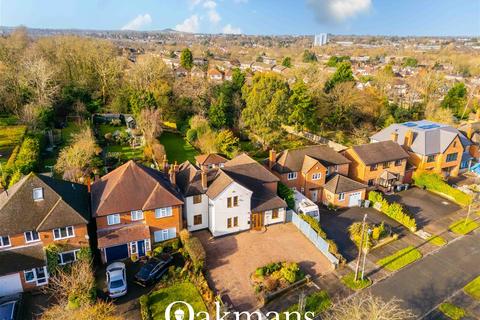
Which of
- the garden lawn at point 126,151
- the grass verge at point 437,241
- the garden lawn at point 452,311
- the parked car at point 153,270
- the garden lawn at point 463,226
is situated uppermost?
the garden lawn at point 126,151

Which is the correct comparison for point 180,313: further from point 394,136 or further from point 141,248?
point 394,136

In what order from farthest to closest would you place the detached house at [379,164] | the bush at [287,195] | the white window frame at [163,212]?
the detached house at [379,164]
the bush at [287,195]
the white window frame at [163,212]

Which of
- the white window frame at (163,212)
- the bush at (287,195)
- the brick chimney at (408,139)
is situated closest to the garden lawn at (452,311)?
the bush at (287,195)

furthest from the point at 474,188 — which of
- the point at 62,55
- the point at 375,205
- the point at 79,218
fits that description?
the point at 62,55

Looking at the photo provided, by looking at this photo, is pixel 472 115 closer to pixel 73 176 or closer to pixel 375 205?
pixel 375 205

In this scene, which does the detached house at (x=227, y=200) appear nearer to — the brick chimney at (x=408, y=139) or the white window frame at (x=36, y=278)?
the white window frame at (x=36, y=278)

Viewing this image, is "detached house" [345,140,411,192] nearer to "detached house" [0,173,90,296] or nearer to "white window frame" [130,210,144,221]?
"white window frame" [130,210,144,221]

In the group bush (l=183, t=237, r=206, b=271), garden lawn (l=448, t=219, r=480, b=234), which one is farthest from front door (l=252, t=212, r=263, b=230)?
garden lawn (l=448, t=219, r=480, b=234)
